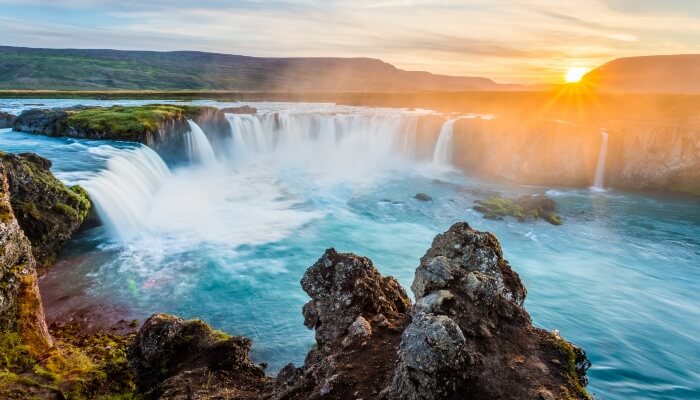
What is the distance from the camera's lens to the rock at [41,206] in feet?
55.7

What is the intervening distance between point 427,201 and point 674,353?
21675mm

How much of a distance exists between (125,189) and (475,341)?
2464 centimetres

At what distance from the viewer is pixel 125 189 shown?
85.5ft

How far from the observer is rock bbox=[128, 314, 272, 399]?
897 cm

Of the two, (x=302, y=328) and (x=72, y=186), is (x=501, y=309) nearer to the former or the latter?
(x=302, y=328)

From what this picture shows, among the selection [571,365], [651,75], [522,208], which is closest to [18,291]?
[571,365]

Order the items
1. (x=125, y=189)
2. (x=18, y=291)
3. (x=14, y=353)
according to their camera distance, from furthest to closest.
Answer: (x=125, y=189) < (x=18, y=291) < (x=14, y=353)

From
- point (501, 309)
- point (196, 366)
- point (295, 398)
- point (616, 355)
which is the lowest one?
point (616, 355)

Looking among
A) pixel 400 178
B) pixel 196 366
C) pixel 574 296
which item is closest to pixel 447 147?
pixel 400 178

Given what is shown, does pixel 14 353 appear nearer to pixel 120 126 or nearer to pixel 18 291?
pixel 18 291

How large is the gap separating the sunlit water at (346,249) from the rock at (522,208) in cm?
95

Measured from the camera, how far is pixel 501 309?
26.3 feet

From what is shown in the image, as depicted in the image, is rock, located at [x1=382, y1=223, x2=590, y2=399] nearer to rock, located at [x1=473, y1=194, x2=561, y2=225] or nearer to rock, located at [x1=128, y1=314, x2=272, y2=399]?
rock, located at [x1=128, y1=314, x2=272, y2=399]

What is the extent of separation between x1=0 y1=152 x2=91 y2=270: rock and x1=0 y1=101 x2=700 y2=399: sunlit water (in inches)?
39.2
